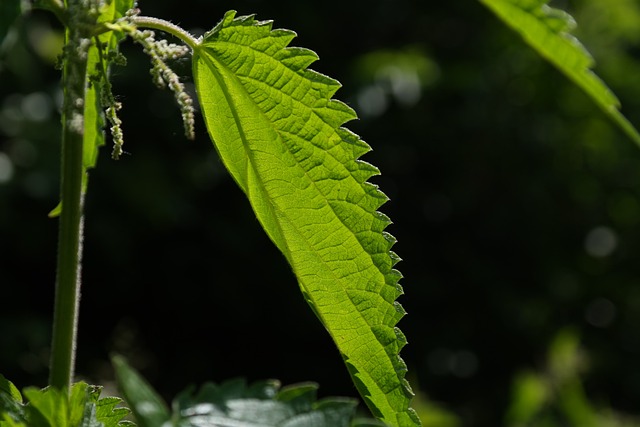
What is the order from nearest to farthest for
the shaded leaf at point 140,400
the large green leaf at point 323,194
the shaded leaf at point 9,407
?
the shaded leaf at point 140,400, the shaded leaf at point 9,407, the large green leaf at point 323,194

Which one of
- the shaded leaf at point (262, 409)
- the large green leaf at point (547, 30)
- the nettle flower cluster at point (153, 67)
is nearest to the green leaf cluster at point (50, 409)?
the shaded leaf at point (262, 409)

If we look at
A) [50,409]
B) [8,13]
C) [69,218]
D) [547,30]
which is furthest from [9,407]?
[547,30]

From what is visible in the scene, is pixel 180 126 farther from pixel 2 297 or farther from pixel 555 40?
pixel 555 40

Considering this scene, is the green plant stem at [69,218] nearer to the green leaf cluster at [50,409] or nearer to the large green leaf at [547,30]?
the green leaf cluster at [50,409]

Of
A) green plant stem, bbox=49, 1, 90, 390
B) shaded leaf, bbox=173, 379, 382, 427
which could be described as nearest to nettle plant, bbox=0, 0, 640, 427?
green plant stem, bbox=49, 1, 90, 390

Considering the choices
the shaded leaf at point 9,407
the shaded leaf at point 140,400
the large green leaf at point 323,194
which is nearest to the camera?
the shaded leaf at point 140,400

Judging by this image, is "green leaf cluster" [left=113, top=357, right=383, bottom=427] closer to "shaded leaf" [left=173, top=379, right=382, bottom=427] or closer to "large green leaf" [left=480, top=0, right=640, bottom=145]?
"shaded leaf" [left=173, top=379, right=382, bottom=427]

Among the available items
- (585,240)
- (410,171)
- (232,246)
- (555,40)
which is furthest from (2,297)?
(555,40)

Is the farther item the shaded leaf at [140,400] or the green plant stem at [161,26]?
the green plant stem at [161,26]
